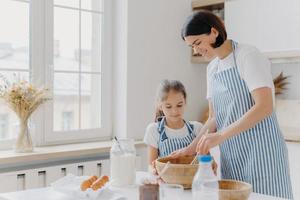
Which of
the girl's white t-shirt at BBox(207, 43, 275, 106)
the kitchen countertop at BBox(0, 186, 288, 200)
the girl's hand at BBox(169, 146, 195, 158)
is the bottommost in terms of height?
the kitchen countertop at BBox(0, 186, 288, 200)

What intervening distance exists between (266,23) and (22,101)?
1.77 meters

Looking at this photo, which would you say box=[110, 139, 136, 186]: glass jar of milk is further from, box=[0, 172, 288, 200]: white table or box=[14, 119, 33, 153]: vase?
box=[14, 119, 33, 153]: vase

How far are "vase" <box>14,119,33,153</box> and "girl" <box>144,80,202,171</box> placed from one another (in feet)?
2.61

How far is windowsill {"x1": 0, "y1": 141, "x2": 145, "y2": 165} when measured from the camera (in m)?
2.37

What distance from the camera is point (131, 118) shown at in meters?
3.07

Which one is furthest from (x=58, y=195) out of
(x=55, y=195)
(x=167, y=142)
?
(x=167, y=142)

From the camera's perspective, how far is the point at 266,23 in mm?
3023

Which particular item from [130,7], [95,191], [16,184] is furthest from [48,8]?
[95,191]

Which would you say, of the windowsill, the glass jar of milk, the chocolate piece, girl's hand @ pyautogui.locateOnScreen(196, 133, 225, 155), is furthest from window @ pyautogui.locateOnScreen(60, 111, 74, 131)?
the chocolate piece

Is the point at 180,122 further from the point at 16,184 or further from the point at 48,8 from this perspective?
the point at 48,8

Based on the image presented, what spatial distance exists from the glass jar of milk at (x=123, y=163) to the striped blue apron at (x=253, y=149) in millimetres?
447

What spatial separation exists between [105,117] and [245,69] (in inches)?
61.3

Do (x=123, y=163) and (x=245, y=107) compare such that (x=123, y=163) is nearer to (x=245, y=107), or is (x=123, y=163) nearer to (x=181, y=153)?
(x=181, y=153)

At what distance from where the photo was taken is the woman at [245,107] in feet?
5.66
